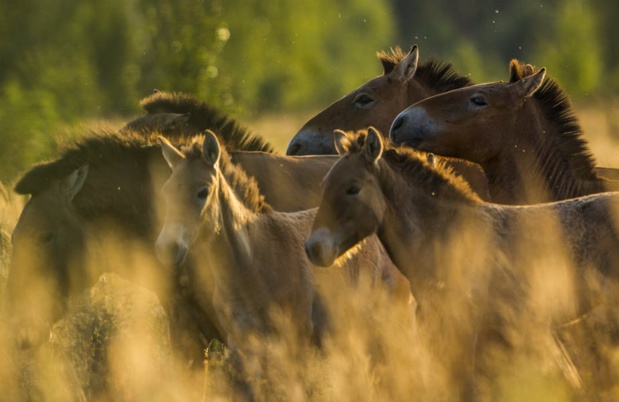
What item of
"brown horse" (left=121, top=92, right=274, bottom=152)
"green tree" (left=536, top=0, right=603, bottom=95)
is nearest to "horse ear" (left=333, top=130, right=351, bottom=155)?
"brown horse" (left=121, top=92, right=274, bottom=152)

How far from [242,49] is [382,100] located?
38.1 metres

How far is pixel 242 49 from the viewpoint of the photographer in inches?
1937

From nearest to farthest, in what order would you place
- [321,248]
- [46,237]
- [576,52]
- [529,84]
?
[321,248] → [46,237] → [529,84] → [576,52]

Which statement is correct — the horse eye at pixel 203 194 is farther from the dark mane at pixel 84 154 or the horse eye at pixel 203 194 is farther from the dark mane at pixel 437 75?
the dark mane at pixel 437 75

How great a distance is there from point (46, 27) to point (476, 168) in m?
27.0

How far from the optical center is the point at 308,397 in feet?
27.7

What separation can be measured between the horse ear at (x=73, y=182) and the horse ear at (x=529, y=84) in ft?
10.1

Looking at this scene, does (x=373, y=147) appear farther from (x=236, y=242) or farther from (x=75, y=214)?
(x=75, y=214)

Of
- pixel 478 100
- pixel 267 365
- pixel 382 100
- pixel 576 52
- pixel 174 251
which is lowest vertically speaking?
pixel 267 365

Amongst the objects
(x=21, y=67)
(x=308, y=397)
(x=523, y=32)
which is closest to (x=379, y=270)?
(x=308, y=397)

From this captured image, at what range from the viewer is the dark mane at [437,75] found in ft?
37.8

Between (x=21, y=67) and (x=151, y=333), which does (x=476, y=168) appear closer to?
(x=151, y=333)

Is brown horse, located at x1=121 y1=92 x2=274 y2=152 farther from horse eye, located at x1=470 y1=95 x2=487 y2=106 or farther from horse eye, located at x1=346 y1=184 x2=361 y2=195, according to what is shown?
horse eye, located at x1=346 y1=184 x2=361 y2=195

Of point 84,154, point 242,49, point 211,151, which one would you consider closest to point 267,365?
point 211,151
